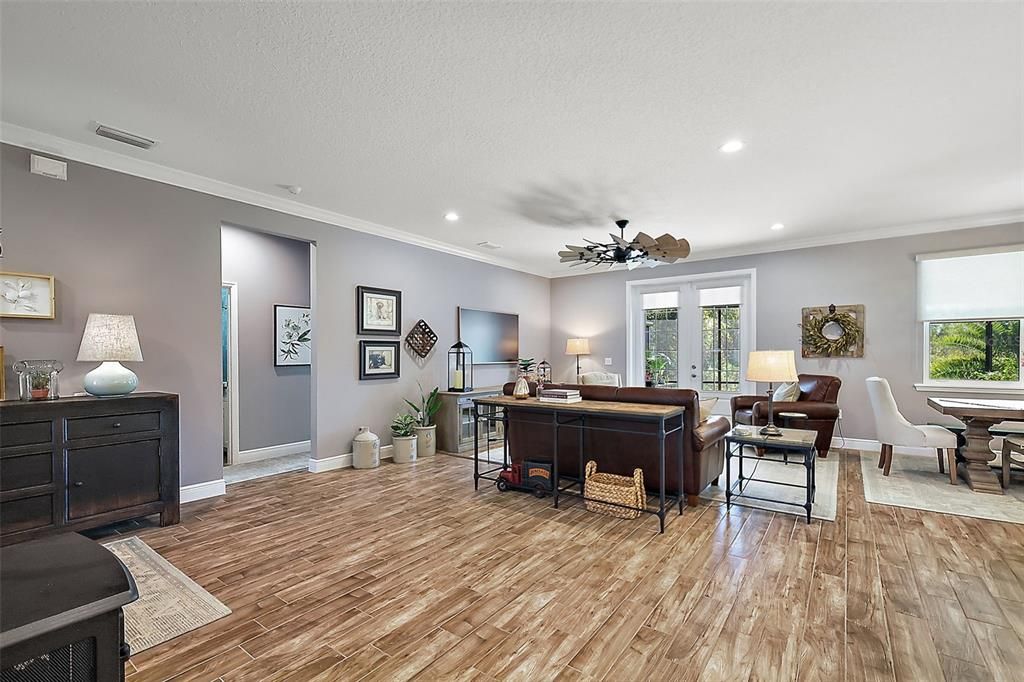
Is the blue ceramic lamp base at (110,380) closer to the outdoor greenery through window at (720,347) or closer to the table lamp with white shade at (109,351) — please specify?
the table lamp with white shade at (109,351)

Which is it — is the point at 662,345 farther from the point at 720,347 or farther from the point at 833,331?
the point at 833,331

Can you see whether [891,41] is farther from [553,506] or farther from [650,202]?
[553,506]

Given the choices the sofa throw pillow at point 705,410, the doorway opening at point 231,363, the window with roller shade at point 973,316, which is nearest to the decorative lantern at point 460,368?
the doorway opening at point 231,363

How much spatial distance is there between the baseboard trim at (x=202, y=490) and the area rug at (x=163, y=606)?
45.3 inches

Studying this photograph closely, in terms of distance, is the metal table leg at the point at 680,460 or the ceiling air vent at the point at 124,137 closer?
the ceiling air vent at the point at 124,137

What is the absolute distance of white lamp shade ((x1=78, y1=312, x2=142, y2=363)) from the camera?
10.8ft

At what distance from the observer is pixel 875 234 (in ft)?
19.2

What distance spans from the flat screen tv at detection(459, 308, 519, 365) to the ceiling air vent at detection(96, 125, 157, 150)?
13.0 feet

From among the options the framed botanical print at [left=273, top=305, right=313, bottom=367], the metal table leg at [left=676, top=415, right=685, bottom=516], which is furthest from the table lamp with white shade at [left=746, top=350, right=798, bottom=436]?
the framed botanical print at [left=273, top=305, right=313, bottom=367]

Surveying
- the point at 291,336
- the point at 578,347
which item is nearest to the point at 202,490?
the point at 291,336

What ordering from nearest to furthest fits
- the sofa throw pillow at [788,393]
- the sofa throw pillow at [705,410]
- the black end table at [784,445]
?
the black end table at [784,445], the sofa throw pillow at [705,410], the sofa throw pillow at [788,393]

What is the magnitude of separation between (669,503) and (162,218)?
15.5 ft

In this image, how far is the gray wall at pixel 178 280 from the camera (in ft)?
10.9

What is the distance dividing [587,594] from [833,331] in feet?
17.8
